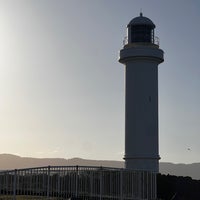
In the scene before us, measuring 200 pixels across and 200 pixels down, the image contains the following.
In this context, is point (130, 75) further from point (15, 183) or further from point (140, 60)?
point (15, 183)

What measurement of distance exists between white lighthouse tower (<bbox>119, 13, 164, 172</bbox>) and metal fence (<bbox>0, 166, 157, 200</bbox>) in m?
7.72

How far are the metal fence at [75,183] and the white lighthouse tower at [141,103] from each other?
7724 mm

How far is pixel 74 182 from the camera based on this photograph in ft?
77.8

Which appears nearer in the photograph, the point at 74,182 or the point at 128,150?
the point at 74,182

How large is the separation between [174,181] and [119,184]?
5971mm

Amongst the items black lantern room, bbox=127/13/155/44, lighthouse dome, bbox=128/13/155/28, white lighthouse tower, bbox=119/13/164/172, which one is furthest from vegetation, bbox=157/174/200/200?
lighthouse dome, bbox=128/13/155/28

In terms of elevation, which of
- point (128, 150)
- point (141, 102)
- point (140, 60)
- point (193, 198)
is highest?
point (140, 60)

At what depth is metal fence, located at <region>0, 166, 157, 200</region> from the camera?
22.9 m

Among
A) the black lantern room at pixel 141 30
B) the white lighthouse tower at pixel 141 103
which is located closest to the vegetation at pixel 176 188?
the white lighthouse tower at pixel 141 103

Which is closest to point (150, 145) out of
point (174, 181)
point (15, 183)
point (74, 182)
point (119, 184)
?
point (174, 181)

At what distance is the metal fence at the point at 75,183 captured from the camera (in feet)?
75.2

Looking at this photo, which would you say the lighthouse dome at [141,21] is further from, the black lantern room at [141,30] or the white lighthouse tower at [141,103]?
the white lighthouse tower at [141,103]

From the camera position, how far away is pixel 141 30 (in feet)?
118

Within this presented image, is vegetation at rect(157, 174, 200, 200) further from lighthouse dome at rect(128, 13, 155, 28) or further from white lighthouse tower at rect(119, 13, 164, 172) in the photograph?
lighthouse dome at rect(128, 13, 155, 28)
